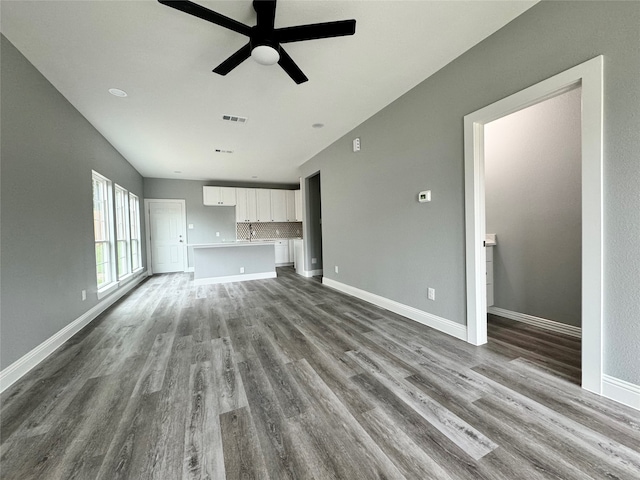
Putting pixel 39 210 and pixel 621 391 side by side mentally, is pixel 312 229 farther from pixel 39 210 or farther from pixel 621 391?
pixel 621 391

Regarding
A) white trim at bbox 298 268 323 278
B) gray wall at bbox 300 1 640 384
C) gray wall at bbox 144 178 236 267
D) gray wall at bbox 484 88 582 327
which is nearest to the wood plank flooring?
gray wall at bbox 484 88 582 327

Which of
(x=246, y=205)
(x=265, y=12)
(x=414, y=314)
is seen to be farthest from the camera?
(x=246, y=205)

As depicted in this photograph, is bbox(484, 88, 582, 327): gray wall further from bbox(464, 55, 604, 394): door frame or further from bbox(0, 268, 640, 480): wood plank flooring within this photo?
bbox(464, 55, 604, 394): door frame

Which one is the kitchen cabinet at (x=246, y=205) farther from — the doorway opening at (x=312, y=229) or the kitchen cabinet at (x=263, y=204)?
the doorway opening at (x=312, y=229)

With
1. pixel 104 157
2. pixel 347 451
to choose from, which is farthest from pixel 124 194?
pixel 347 451

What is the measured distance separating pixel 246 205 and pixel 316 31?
244 inches

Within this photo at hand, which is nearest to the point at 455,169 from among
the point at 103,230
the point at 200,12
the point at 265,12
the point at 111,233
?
the point at 265,12

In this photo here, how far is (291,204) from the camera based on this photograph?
8.01 m

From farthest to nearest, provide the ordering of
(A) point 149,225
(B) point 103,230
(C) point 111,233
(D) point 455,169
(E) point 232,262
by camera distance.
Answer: (A) point 149,225 → (E) point 232,262 → (C) point 111,233 → (B) point 103,230 → (D) point 455,169

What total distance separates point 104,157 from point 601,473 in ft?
19.5

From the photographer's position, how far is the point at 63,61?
218 cm

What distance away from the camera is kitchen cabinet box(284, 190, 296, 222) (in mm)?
7938

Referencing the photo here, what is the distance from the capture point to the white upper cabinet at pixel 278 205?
7761 millimetres

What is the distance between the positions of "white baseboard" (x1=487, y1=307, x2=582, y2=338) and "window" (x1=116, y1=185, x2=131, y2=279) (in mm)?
6029
